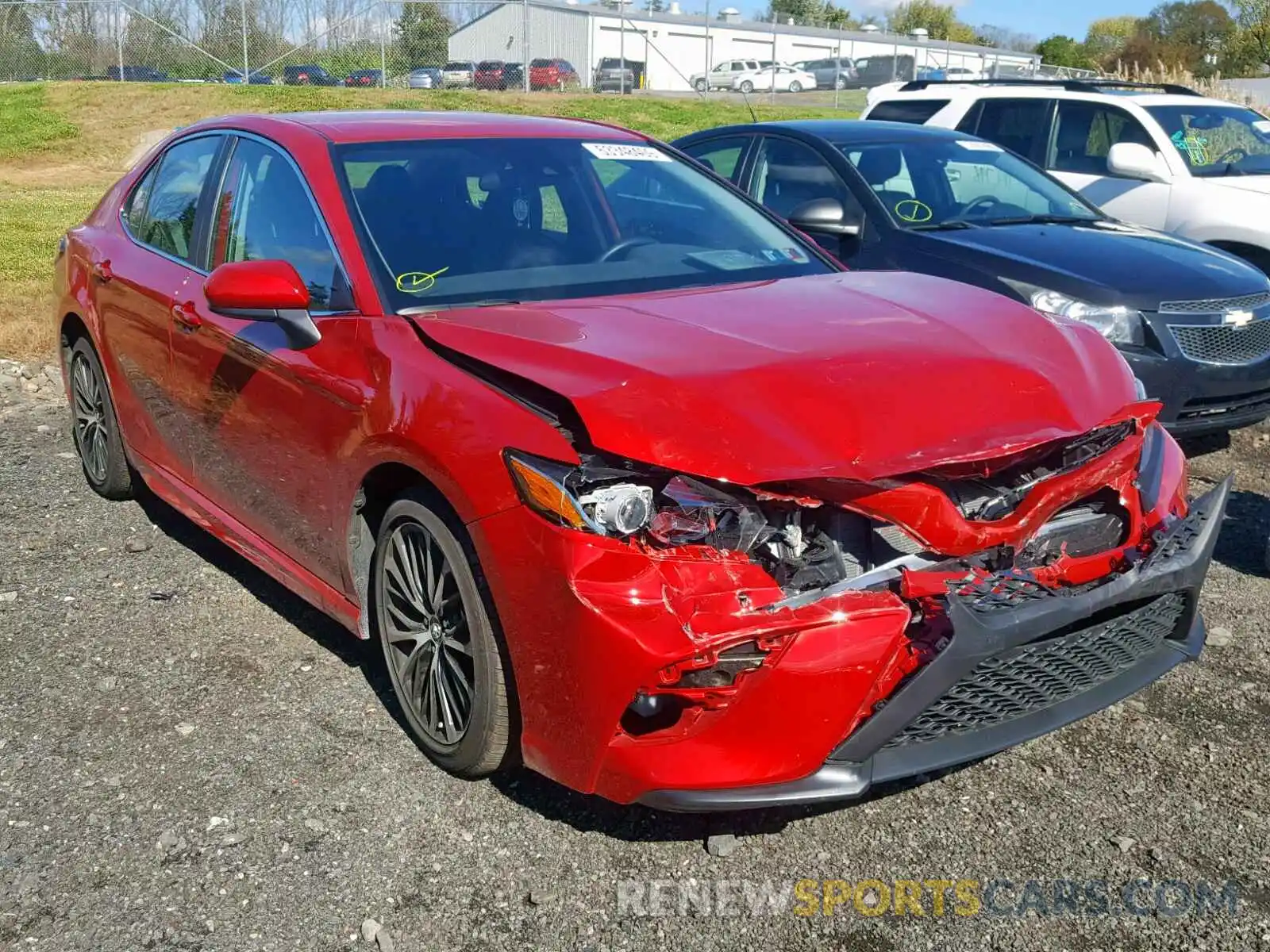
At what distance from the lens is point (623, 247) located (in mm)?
4000

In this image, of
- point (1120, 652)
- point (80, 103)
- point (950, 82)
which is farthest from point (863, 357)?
point (80, 103)

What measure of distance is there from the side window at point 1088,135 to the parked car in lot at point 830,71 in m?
32.5

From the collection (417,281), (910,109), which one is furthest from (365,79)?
(417,281)

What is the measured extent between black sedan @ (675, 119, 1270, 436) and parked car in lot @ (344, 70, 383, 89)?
22.5 meters

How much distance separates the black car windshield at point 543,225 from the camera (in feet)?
12.0

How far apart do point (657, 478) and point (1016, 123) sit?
807 cm

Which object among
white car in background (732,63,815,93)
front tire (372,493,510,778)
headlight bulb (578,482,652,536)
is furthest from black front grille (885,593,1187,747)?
white car in background (732,63,815,93)

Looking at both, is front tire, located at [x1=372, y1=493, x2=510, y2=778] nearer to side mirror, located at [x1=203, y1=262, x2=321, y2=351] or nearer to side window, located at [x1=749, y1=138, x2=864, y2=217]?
side mirror, located at [x1=203, y1=262, x2=321, y2=351]

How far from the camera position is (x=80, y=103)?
2564cm

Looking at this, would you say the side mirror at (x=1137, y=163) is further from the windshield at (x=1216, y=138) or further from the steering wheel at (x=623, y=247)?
the steering wheel at (x=623, y=247)

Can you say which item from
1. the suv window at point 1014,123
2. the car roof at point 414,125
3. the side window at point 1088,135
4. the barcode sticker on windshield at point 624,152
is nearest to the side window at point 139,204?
the car roof at point 414,125

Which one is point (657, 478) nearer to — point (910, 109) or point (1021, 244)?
point (1021, 244)

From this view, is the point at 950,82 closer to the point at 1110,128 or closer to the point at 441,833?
the point at 1110,128

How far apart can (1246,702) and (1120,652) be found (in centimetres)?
100
